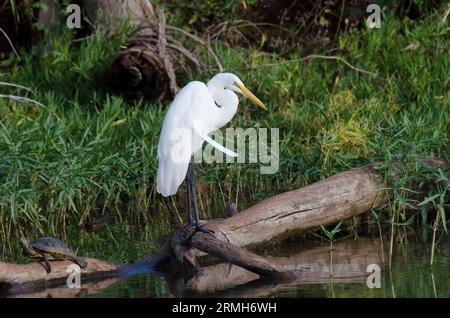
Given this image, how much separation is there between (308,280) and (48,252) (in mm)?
1743

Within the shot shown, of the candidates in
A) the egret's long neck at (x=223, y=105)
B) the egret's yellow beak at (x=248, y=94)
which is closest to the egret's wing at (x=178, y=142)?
the egret's long neck at (x=223, y=105)

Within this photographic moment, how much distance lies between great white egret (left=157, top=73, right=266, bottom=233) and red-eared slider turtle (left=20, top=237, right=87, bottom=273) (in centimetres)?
81

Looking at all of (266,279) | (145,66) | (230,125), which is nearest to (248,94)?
(266,279)

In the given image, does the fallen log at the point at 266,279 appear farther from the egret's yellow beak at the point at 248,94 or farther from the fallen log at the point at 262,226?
the egret's yellow beak at the point at 248,94

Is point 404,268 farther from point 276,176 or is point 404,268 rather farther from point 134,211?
point 134,211

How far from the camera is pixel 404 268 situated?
7090 mm

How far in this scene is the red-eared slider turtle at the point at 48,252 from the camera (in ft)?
22.5

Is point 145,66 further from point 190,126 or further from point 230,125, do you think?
point 190,126

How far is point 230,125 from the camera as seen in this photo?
9969mm

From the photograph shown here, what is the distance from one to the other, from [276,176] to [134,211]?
1280mm

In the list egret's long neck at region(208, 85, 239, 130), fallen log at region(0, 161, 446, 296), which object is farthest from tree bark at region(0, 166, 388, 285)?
egret's long neck at region(208, 85, 239, 130)

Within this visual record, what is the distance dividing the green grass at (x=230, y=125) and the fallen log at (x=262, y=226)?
0.26 meters

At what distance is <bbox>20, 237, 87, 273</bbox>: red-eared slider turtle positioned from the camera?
6.87 m
